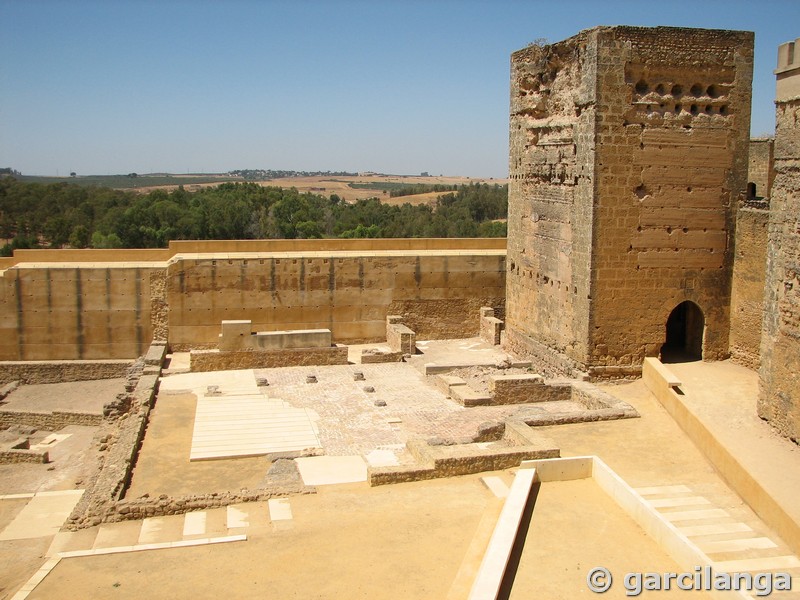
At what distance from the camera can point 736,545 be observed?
8.80m

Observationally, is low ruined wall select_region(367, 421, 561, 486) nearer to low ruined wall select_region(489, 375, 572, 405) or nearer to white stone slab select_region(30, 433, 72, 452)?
low ruined wall select_region(489, 375, 572, 405)

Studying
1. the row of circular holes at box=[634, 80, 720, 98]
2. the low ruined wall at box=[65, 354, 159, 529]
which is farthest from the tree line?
the row of circular holes at box=[634, 80, 720, 98]

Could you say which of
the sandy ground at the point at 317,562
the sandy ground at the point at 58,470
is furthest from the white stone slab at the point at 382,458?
the sandy ground at the point at 58,470

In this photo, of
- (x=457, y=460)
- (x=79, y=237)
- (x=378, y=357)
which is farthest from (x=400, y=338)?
(x=79, y=237)

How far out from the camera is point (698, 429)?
11578 millimetres

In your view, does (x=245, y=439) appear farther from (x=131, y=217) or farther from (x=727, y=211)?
(x=131, y=217)

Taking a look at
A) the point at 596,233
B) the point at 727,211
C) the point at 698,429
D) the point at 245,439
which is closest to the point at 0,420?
the point at 245,439

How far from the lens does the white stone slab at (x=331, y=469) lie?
10.9 metres

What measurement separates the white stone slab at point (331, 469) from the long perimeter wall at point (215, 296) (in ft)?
23.8

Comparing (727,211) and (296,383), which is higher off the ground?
(727,211)

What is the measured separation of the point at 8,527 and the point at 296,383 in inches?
236

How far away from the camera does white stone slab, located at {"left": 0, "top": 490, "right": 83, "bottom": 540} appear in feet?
35.6

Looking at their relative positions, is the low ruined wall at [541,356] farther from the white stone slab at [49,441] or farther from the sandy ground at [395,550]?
the white stone slab at [49,441]

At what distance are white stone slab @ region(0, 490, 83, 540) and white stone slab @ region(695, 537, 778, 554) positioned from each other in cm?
807
